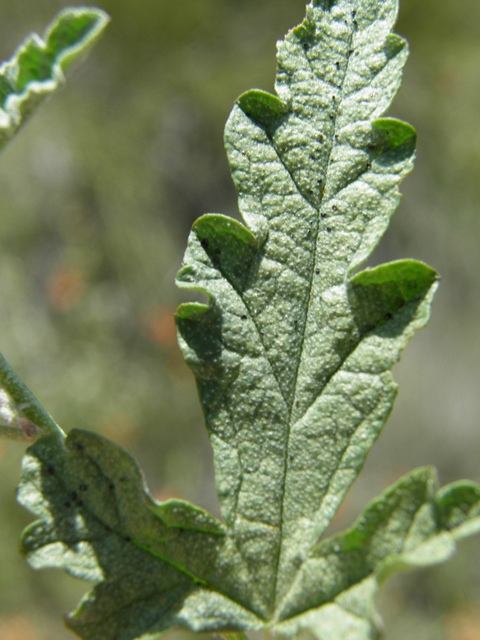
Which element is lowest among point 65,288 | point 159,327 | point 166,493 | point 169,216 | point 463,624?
point 463,624

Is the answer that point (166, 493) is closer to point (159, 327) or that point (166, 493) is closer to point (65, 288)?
point (159, 327)

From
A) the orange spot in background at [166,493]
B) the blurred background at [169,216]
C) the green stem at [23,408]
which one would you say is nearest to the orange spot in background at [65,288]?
the blurred background at [169,216]

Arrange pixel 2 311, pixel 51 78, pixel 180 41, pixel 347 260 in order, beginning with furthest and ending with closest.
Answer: pixel 180 41 < pixel 2 311 < pixel 347 260 < pixel 51 78

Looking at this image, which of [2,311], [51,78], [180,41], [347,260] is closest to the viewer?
[51,78]

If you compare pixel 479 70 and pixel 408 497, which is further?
pixel 479 70

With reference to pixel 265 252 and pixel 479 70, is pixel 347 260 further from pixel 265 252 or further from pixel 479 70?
pixel 479 70

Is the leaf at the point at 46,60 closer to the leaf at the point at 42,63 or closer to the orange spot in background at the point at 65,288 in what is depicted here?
the leaf at the point at 42,63

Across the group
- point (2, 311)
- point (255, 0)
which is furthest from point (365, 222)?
point (255, 0)

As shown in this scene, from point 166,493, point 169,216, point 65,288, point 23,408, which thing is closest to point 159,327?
point 65,288
